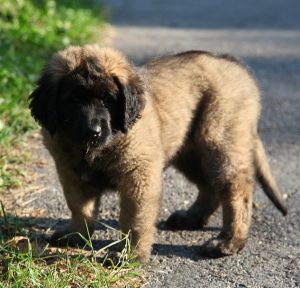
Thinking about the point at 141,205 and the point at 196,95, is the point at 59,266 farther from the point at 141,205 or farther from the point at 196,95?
the point at 196,95

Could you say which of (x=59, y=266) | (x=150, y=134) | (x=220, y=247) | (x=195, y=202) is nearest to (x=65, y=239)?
(x=59, y=266)

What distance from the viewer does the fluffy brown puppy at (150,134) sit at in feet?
13.5

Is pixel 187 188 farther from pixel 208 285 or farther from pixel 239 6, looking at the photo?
pixel 239 6

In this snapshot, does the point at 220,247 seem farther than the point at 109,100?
Yes

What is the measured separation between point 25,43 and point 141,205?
20.0 ft

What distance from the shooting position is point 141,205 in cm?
427

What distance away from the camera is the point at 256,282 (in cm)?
415

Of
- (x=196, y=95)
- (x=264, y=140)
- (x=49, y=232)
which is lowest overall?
(x=264, y=140)

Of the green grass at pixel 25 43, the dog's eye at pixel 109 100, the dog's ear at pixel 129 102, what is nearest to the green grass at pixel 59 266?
the dog's ear at pixel 129 102

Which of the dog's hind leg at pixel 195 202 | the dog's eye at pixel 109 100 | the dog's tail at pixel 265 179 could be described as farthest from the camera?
the dog's tail at pixel 265 179

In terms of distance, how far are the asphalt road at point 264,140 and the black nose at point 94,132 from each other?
0.87 meters

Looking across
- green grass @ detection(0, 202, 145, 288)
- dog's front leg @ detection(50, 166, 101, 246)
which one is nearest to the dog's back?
dog's front leg @ detection(50, 166, 101, 246)

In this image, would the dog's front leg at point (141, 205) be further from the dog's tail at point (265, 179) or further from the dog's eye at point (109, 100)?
the dog's tail at point (265, 179)

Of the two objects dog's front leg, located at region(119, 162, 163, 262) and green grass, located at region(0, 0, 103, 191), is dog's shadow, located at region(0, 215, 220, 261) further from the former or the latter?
green grass, located at region(0, 0, 103, 191)
